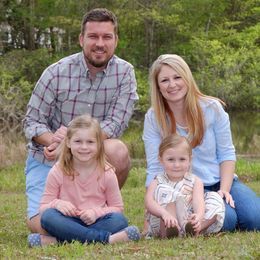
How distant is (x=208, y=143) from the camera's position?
19.1 feet

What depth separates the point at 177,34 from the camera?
35.1 metres

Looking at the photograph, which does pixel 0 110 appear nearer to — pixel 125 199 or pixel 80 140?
pixel 125 199

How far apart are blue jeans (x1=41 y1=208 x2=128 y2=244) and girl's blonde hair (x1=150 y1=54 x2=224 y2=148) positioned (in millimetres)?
863

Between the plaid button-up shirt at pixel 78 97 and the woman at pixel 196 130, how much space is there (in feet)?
1.58

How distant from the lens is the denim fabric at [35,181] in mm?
6134

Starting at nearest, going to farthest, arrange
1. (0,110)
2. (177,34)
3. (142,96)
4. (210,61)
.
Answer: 1. (0,110)
2. (142,96)
3. (210,61)
4. (177,34)

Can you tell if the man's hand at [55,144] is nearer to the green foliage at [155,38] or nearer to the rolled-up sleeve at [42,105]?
the rolled-up sleeve at [42,105]

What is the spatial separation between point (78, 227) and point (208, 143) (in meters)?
1.27

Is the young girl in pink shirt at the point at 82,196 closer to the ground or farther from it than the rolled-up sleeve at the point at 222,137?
closer to the ground

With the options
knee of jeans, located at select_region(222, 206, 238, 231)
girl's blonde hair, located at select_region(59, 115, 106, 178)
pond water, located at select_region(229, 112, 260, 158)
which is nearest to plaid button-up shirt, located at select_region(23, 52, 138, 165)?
girl's blonde hair, located at select_region(59, 115, 106, 178)

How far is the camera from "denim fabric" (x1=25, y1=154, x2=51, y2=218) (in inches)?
241

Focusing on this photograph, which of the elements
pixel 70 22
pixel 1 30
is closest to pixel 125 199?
pixel 70 22

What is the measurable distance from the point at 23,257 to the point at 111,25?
7.72 ft

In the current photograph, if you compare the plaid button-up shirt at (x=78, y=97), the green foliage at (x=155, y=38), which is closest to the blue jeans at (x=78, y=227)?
the plaid button-up shirt at (x=78, y=97)
